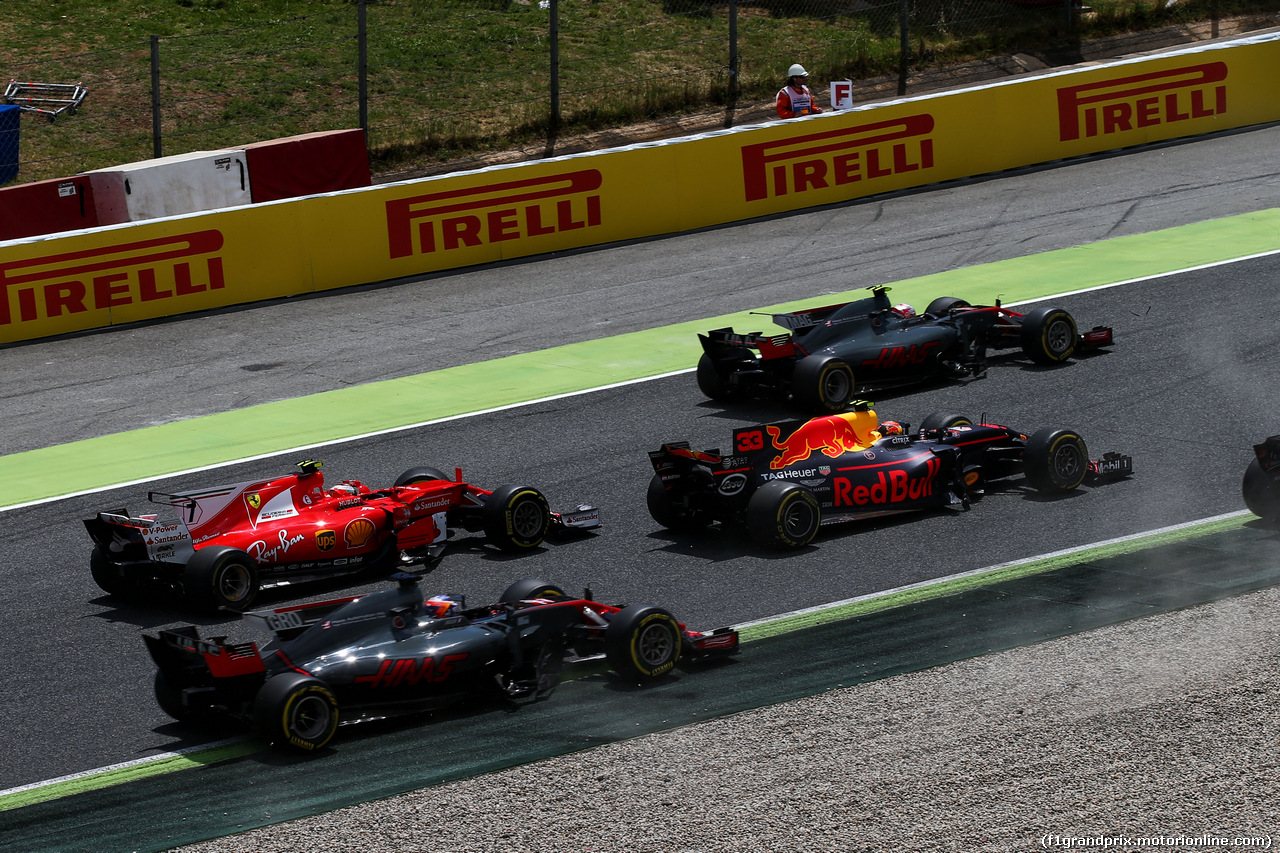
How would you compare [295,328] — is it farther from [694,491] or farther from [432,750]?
[432,750]

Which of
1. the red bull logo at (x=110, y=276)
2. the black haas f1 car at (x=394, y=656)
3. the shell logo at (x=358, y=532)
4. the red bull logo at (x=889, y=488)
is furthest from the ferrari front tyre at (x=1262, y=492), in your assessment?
the red bull logo at (x=110, y=276)

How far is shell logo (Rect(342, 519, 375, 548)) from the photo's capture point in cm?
1102

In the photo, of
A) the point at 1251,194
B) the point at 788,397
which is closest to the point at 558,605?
the point at 788,397

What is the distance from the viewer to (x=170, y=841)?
23.8 feet

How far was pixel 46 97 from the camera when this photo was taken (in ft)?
89.6

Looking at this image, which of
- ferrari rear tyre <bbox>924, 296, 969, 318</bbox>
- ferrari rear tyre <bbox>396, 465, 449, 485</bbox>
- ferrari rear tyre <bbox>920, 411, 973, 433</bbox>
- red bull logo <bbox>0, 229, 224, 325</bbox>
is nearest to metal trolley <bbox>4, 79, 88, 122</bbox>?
red bull logo <bbox>0, 229, 224, 325</bbox>

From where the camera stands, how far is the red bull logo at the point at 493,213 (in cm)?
2086

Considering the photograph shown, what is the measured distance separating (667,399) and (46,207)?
35.9 ft

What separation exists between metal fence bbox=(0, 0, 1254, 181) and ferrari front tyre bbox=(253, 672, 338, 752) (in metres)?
17.6

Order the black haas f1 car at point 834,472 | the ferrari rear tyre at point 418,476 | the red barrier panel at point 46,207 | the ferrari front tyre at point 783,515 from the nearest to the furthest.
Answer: the ferrari front tyre at point 783,515, the black haas f1 car at point 834,472, the ferrari rear tyre at point 418,476, the red barrier panel at point 46,207

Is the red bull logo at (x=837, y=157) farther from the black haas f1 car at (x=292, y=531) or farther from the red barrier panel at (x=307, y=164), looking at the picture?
the black haas f1 car at (x=292, y=531)

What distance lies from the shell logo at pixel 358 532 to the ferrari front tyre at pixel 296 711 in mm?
2852

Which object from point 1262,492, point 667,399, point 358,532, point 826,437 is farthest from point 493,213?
point 1262,492

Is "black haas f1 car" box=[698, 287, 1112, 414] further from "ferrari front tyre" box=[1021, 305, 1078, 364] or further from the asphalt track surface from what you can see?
the asphalt track surface
